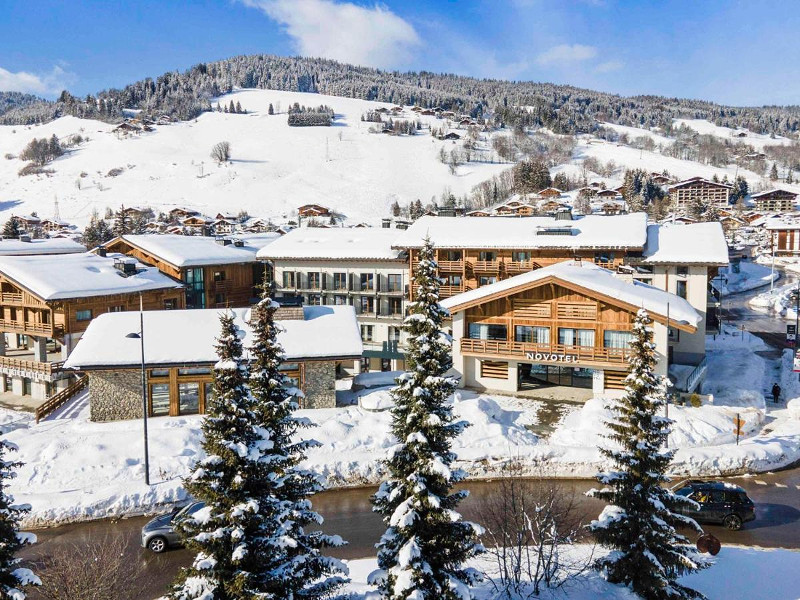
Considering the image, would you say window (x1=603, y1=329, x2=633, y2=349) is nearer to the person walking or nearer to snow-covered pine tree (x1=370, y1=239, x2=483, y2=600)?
the person walking

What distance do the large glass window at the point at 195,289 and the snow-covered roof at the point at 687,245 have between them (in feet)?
126

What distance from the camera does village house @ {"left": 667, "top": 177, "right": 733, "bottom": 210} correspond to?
142 metres

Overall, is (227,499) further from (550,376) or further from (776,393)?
(776,393)

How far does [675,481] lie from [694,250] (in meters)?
23.6

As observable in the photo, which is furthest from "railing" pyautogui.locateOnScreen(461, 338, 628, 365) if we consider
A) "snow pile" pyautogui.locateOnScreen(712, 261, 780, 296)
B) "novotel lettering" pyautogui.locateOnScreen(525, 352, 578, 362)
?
"snow pile" pyautogui.locateOnScreen(712, 261, 780, 296)

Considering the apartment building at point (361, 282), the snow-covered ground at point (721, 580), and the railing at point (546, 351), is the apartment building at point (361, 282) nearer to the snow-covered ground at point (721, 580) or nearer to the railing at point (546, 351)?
the railing at point (546, 351)

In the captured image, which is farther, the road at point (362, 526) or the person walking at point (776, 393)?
the person walking at point (776, 393)

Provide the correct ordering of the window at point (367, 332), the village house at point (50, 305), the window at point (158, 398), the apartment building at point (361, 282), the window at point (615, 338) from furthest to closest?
the window at point (367, 332), the apartment building at point (361, 282), the village house at point (50, 305), the window at point (615, 338), the window at point (158, 398)

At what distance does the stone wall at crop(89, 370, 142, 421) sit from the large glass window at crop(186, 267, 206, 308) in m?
21.6

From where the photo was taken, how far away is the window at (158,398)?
3167 cm

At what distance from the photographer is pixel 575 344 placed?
34.2m

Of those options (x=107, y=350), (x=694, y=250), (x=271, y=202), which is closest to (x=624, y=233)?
(x=694, y=250)

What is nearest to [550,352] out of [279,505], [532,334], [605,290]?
[532,334]

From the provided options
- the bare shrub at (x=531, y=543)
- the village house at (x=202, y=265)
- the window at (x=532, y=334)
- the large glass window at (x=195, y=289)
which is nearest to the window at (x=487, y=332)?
the window at (x=532, y=334)
